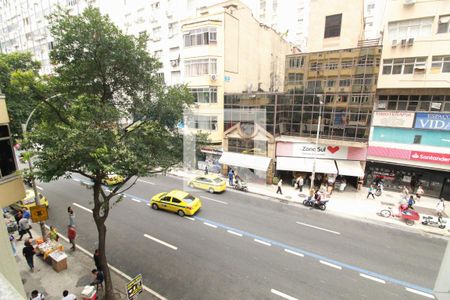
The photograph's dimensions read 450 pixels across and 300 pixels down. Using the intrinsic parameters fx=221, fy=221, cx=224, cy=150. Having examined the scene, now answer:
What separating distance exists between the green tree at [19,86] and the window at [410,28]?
80.5ft

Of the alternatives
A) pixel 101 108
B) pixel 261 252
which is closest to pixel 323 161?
pixel 261 252

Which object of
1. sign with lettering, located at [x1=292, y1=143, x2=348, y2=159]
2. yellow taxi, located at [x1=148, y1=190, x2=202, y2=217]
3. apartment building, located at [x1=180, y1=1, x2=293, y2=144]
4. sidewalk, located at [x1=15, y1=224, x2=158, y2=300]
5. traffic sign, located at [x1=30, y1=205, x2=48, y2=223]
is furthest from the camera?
apartment building, located at [x1=180, y1=1, x2=293, y2=144]

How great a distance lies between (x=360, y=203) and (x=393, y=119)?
26.6ft

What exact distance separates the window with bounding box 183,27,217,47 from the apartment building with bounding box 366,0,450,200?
Answer: 15.3m

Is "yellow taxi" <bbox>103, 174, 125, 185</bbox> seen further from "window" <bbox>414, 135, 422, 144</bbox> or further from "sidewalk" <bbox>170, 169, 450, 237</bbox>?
"window" <bbox>414, 135, 422, 144</bbox>

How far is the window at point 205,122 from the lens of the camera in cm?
2435

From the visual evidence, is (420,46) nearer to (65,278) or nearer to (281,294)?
(281,294)

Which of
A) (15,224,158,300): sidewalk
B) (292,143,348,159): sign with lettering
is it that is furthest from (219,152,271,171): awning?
(15,224,158,300): sidewalk

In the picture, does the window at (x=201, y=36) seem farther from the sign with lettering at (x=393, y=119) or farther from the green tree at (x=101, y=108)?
the sign with lettering at (x=393, y=119)

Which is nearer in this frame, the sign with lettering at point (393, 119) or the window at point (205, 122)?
the sign with lettering at point (393, 119)

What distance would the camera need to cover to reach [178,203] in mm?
15523

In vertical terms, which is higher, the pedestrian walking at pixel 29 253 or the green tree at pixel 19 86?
the green tree at pixel 19 86

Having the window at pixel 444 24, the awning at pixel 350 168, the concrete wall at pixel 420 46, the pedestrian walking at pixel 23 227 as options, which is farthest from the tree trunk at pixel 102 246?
the window at pixel 444 24

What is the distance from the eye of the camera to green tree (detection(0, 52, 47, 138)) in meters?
7.46
